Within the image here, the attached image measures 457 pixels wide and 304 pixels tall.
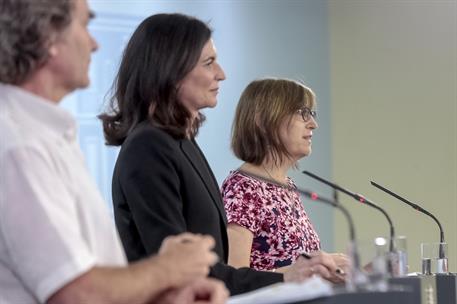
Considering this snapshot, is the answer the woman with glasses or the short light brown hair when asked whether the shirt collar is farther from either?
the short light brown hair

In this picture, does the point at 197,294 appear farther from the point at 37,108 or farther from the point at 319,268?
the point at 319,268

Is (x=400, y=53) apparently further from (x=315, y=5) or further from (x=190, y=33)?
(x=190, y=33)

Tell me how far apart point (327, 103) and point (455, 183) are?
946 millimetres

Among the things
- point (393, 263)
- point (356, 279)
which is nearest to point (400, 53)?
point (393, 263)

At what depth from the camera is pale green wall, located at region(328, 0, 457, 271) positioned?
584 centimetres

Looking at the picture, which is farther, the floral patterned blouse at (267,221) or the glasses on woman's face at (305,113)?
the glasses on woman's face at (305,113)

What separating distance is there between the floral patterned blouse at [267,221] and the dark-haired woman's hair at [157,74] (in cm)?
64

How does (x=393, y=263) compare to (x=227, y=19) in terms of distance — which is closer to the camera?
(x=393, y=263)

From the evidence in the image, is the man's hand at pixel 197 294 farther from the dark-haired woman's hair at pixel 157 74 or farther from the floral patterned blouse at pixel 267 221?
the floral patterned blouse at pixel 267 221

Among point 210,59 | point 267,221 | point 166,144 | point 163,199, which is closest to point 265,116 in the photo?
point 267,221

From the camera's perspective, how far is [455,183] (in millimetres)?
5922

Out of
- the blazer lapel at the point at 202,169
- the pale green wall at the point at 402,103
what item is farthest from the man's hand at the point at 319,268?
the pale green wall at the point at 402,103

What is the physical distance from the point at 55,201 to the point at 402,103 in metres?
4.49

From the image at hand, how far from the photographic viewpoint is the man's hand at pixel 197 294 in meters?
1.75
